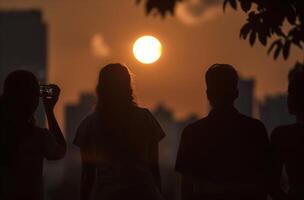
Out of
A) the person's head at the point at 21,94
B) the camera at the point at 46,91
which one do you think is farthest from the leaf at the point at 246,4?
the person's head at the point at 21,94

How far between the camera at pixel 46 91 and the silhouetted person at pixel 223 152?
1170mm

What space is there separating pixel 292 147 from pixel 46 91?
205 centimetres

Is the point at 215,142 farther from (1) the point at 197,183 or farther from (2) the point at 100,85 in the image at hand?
(2) the point at 100,85

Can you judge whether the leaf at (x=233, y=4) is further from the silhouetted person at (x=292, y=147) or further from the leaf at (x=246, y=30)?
the silhouetted person at (x=292, y=147)

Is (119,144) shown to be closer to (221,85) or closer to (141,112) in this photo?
(141,112)

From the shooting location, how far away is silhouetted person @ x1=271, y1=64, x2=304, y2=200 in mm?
7672

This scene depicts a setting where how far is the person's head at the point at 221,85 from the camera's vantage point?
755 centimetres

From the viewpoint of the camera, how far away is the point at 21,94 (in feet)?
25.0

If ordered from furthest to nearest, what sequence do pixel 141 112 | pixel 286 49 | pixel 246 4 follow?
pixel 286 49, pixel 246 4, pixel 141 112

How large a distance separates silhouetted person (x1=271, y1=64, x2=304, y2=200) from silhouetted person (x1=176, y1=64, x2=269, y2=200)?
6.5 inches

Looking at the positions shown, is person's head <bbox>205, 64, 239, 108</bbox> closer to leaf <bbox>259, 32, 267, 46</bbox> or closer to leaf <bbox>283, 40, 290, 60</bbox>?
leaf <bbox>259, 32, 267, 46</bbox>

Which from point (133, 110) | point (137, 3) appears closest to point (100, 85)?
point (133, 110)

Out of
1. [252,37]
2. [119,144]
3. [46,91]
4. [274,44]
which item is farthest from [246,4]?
[46,91]

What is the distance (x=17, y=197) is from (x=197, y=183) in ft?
4.65
